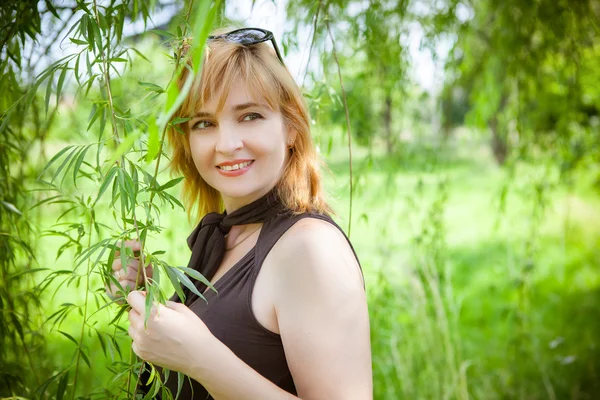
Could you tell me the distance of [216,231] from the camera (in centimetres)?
143

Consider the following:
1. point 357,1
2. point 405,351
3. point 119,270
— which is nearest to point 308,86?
point 357,1

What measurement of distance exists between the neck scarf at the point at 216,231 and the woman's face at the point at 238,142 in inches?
2.1

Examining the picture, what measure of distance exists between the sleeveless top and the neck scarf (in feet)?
0.28

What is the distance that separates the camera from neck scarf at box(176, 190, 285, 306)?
135 cm

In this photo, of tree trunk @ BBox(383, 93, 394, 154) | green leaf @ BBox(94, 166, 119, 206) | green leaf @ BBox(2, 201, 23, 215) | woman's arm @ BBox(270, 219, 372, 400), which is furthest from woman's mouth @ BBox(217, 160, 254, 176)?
tree trunk @ BBox(383, 93, 394, 154)

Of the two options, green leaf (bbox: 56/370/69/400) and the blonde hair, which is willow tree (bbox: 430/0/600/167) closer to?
the blonde hair

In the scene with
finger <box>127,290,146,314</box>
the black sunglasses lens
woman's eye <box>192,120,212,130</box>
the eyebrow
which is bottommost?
finger <box>127,290,146,314</box>

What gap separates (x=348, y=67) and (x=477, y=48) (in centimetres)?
119

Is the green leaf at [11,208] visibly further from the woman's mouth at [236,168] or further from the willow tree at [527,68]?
the willow tree at [527,68]

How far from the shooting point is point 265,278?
1.19 meters

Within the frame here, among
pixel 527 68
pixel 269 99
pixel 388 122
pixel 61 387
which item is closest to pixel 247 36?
pixel 269 99

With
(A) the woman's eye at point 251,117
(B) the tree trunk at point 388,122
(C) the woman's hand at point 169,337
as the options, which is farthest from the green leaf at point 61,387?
(B) the tree trunk at point 388,122

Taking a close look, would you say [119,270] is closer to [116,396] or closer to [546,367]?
Answer: [116,396]

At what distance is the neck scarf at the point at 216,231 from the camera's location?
1.35m
